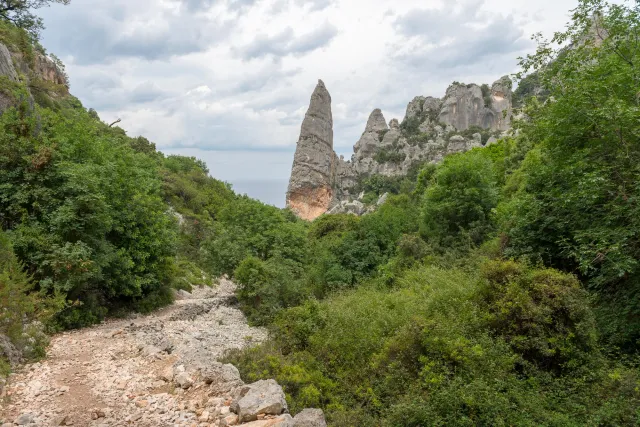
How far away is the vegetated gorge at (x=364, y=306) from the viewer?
695cm

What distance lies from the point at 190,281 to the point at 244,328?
12.1 meters

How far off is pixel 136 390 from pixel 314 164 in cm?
7139

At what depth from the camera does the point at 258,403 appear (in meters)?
6.21

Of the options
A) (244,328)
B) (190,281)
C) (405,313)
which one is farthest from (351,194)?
(405,313)

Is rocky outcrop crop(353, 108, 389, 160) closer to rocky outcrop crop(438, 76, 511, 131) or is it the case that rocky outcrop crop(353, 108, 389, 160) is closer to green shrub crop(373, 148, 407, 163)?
green shrub crop(373, 148, 407, 163)

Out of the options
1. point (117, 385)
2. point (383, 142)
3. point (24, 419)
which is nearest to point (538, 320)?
point (117, 385)

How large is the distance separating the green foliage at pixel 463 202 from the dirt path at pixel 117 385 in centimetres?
1436

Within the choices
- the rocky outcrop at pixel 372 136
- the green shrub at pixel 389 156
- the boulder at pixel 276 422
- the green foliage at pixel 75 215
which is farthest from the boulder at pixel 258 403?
the rocky outcrop at pixel 372 136

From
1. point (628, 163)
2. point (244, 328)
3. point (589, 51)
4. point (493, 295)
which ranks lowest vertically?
point (244, 328)

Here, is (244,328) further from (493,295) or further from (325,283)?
(493,295)

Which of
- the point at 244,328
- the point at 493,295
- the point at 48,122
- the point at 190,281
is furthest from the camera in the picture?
the point at 190,281

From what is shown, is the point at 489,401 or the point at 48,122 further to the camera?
the point at 48,122

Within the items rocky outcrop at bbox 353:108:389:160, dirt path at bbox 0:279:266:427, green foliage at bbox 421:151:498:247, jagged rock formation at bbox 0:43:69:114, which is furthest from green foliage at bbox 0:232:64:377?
rocky outcrop at bbox 353:108:389:160

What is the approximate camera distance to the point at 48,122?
15430mm
